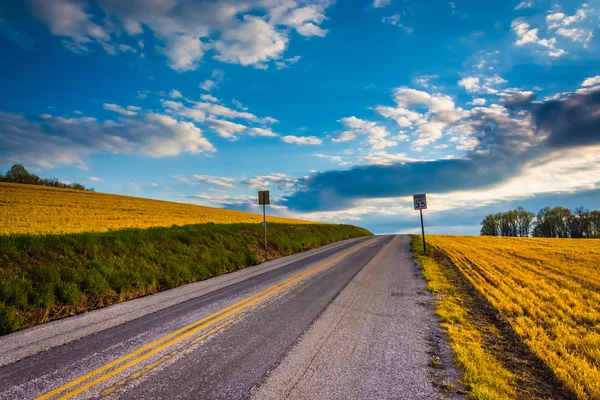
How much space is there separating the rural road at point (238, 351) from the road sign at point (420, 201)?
14.0 meters

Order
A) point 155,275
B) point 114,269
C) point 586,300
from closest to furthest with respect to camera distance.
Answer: point 586,300
point 114,269
point 155,275

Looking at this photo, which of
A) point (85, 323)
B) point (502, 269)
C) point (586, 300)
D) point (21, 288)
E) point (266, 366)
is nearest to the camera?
point (266, 366)

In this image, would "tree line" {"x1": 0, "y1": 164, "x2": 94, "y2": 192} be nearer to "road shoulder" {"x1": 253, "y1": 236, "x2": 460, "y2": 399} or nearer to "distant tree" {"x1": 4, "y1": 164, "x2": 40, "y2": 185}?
"distant tree" {"x1": 4, "y1": 164, "x2": 40, "y2": 185}

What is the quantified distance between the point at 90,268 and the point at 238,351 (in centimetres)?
725

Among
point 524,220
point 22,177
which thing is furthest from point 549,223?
point 22,177

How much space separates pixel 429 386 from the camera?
404cm

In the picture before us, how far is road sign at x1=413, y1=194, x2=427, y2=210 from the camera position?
Answer: 2186cm

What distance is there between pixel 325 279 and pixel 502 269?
9130mm

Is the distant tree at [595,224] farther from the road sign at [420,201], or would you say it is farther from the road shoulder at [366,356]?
the road shoulder at [366,356]

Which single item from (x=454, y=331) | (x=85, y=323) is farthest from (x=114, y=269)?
(x=454, y=331)

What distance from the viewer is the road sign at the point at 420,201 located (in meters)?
21.9

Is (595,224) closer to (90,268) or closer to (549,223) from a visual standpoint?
(549,223)

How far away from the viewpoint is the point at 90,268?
9.88 metres

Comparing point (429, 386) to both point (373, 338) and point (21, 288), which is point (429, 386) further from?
point (21, 288)
